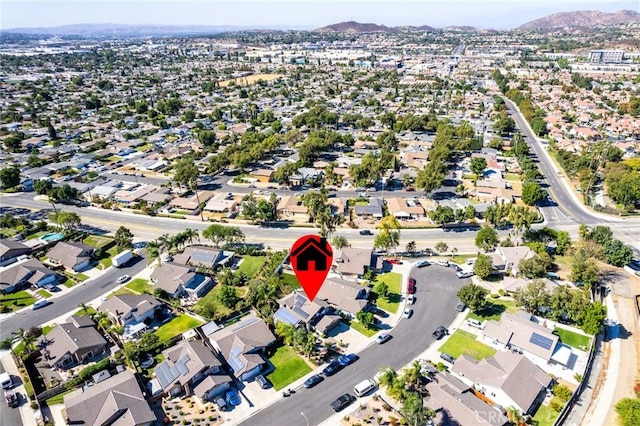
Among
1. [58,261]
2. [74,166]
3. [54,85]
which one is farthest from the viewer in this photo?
[54,85]

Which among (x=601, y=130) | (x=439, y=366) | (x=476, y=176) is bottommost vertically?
(x=439, y=366)

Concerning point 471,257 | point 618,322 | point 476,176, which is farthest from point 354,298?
point 476,176

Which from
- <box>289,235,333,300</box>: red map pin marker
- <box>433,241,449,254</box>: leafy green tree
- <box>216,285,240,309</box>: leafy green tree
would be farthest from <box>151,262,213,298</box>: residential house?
<box>433,241,449,254</box>: leafy green tree

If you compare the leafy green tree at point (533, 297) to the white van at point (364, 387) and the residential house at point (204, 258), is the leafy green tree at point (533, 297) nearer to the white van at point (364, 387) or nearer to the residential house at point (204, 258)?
the white van at point (364, 387)

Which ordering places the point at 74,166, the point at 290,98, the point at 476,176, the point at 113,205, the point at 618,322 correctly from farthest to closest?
the point at 290,98
the point at 74,166
the point at 476,176
the point at 113,205
the point at 618,322

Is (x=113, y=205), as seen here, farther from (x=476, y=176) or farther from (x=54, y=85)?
(x=54, y=85)

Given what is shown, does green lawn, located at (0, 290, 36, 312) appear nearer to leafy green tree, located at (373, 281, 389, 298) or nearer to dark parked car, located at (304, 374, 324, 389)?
dark parked car, located at (304, 374, 324, 389)

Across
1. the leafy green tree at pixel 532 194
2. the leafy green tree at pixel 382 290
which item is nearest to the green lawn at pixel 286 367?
the leafy green tree at pixel 382 290
